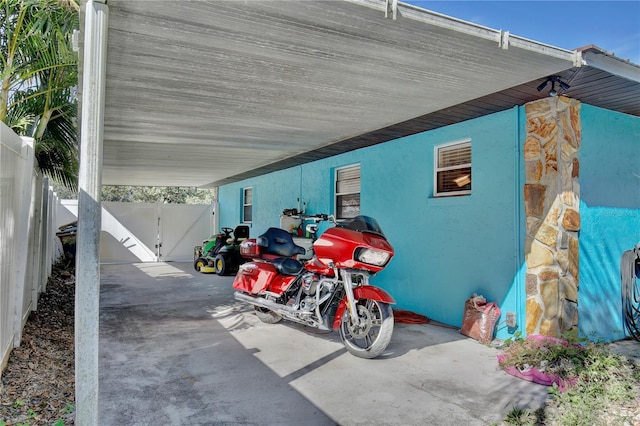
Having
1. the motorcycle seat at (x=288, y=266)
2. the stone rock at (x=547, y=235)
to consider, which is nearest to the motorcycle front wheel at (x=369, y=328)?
the motorcycle seat at (x=288, y=266)

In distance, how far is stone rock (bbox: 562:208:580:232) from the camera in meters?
3.79

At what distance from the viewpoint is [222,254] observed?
8977 mm

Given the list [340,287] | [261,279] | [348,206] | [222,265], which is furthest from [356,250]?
[222,265]

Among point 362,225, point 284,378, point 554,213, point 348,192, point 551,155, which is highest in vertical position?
point 551,155

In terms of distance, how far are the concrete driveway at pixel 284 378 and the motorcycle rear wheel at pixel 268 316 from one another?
90mm

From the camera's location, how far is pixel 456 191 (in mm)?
4816

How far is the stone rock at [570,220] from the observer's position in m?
3.79

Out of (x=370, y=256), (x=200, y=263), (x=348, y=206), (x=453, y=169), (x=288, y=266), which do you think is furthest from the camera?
(x=200, y=263)

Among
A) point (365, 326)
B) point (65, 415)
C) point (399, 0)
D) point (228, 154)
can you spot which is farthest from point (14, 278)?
point (228, 154)

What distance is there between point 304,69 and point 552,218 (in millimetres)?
2673

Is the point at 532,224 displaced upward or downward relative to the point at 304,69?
downward

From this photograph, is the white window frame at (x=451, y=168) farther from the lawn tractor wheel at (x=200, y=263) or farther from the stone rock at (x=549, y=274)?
the lawn tractor wheel at (x=200, y=263)

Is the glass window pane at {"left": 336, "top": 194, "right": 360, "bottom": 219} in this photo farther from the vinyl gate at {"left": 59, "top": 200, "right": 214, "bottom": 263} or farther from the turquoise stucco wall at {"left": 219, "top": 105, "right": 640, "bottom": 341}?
the vinyl gate at {"left": 59, "top": 200, "right": 214, "bottom": 263}

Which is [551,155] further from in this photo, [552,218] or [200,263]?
[200,263]
